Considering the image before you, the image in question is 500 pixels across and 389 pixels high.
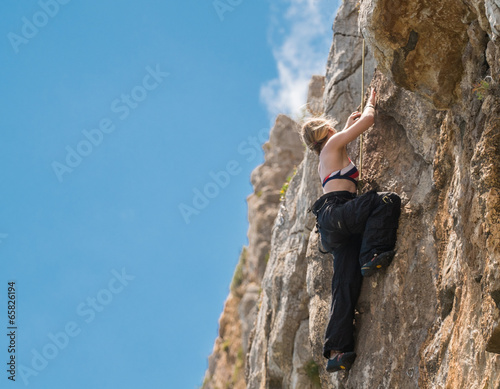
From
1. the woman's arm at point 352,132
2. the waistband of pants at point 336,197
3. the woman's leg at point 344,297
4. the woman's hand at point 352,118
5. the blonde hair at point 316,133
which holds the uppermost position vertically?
the woman's hand at point 352,118

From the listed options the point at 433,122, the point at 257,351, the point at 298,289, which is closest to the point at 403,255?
the point at 433,122

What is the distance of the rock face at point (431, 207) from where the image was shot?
5.17m

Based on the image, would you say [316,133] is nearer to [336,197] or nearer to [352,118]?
[352,118]

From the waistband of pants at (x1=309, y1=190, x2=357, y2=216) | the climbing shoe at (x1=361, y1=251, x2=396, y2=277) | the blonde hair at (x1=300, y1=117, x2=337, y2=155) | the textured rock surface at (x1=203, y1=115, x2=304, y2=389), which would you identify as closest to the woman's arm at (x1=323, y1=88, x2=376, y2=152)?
the blonde hair at (x1=300, y1=117, x2=337, y2=155)

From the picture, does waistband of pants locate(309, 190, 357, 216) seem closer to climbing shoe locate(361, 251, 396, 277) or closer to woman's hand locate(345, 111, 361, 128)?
climbing shoe locate(361, 251, 396, 277)

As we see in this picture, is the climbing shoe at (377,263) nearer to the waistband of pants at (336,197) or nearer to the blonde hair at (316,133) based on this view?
the waistband of pants at (336,197)

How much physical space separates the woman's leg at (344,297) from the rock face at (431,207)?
14 cm

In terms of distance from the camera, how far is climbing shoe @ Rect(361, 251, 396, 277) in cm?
722

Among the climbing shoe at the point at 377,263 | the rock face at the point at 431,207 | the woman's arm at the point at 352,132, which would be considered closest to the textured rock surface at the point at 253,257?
the rock face at the point at 431,207

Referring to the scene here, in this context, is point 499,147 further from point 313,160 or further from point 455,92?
point 313,160

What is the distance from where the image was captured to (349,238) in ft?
25.9

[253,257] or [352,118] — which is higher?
[253,257]

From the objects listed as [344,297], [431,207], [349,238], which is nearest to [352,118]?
[349,238]

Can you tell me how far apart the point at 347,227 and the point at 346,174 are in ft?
2.92
